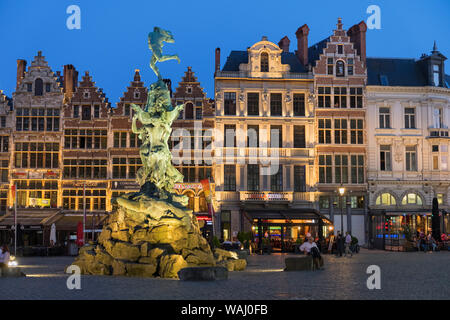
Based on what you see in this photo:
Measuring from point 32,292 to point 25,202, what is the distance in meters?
29.2

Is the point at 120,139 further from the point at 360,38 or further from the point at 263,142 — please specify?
the point at 360,38

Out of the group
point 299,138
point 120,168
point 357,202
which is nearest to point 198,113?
point 120,168

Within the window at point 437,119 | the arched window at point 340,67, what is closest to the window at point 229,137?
the arched window at point 340,67

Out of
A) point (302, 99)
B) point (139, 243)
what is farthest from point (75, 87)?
point (139, 243)

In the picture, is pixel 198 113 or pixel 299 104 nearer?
pixel 299 104

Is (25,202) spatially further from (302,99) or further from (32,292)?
(32,292)

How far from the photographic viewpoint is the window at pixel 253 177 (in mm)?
40531

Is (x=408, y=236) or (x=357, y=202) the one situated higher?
(x=357, y=202)

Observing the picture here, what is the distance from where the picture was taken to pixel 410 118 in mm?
42188

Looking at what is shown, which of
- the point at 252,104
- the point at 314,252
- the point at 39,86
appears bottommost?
the point at 314,252

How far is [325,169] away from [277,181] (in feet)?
12.0

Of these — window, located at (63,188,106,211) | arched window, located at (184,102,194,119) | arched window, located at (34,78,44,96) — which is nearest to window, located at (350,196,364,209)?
arched window, located at (184,102,194,119)

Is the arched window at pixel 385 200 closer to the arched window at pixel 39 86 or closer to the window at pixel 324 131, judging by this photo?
the window at pixel 324 131

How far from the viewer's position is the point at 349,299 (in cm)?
1211
